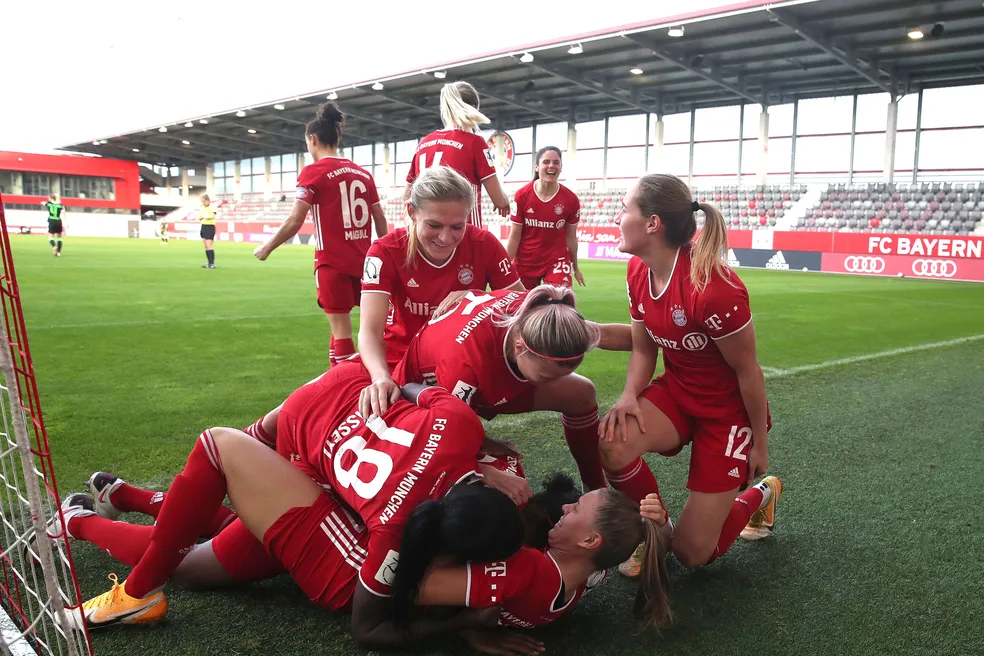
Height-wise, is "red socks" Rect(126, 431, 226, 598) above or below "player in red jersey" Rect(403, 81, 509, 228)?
below

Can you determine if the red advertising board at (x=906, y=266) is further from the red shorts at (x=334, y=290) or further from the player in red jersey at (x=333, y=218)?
the red shorts at (x=334, y=290)

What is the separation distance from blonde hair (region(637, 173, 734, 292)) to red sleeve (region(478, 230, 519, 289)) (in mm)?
852

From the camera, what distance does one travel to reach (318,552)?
2254mm

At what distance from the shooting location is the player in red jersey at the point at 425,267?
3053 millimetres

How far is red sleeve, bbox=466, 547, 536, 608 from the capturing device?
6.70 ft

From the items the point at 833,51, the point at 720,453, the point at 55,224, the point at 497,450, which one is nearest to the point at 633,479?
the point at 720,453

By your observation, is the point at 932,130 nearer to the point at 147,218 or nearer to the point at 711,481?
the point at 711,481

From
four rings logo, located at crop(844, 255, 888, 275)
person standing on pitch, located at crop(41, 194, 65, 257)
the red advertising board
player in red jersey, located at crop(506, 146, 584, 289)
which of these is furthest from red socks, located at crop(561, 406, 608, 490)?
person standing on pitch, located at crop(41, 194, 65, 257)

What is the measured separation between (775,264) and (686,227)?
2218 centimetres

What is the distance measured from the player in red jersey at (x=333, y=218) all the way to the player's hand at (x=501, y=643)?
11.0ft

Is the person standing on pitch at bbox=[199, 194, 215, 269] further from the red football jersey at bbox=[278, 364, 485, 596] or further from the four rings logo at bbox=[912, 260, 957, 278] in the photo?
the four rings logo at bbox=[912, 260, 957, 278]

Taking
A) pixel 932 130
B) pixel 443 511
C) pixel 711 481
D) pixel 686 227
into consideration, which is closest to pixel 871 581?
pixel 711 481

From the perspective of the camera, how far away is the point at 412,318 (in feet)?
11.8

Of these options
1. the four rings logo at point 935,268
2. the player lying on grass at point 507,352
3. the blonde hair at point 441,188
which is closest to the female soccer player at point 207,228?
the blonde hair at point 441,188
